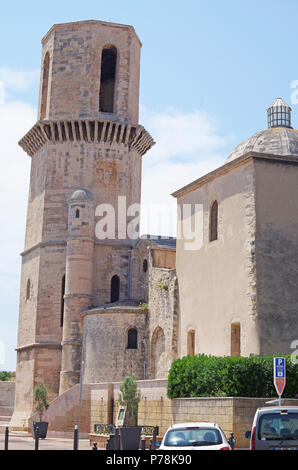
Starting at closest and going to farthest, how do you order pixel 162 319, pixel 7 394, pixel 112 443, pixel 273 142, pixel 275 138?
pixel 112 443, pixel 273 142, pixel 275 138, pixel 162 319, pixel 7 394

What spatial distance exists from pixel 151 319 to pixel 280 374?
1705 centimetres

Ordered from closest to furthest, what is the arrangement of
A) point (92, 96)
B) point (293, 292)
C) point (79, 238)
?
point (293, 292) < point (79, 238) < point (92, 96)

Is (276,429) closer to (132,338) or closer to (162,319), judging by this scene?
(162,319)

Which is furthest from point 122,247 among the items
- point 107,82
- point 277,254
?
point 277,254

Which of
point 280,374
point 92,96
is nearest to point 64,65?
point 92,96

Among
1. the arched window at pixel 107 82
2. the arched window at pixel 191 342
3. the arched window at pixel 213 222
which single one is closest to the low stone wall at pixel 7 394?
the arched window at pixel 107 82

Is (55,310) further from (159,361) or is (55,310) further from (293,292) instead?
(293,292)

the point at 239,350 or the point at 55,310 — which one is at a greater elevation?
the point at 55,310

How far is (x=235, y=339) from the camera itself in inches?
1013

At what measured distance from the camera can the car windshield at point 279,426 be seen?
12742 mm

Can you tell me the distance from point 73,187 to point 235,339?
1861 cm

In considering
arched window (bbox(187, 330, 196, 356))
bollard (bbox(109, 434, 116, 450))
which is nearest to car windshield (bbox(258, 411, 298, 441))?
bollard (bbox(109, 434, 116, 450))

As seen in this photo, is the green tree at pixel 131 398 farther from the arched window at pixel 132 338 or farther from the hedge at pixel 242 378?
the arched window at pixel 132 338

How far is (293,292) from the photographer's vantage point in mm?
24828
